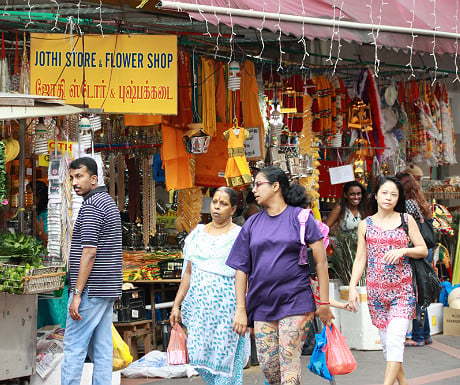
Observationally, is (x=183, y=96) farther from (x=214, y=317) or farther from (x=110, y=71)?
(x=214, y=317)

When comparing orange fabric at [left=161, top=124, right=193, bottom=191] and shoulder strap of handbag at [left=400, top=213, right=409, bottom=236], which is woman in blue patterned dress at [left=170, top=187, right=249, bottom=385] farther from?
orange fabric at [left=161, top=124, right=193, bottom=191]

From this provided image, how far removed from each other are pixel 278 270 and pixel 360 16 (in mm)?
3636

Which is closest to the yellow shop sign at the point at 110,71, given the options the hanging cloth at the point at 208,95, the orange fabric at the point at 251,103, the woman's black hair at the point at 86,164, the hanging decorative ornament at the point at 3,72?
the hanging decorative ornament at the point at 3,72

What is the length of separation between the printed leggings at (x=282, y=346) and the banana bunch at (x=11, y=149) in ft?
9.32

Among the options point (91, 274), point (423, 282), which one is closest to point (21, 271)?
point (91, 274)

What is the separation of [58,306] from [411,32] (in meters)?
4.32

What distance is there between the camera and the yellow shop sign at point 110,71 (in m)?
6.92

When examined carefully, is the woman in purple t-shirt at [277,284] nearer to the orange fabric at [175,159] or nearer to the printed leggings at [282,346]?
the printed leggings at [282,346]

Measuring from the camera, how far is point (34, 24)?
288 inches

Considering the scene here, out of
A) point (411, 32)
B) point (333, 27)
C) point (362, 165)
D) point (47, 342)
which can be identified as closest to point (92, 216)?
point (47, 342)

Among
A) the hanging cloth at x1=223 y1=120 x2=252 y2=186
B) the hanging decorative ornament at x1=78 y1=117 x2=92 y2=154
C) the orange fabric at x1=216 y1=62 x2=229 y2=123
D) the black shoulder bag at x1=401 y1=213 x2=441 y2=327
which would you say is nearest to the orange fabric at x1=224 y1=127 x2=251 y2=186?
the hanging cloth at x1=223 y1=120 x2=252 y2=186

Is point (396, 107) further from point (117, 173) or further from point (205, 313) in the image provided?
point (205, 313)

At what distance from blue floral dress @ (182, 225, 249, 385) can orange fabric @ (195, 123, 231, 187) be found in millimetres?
3207

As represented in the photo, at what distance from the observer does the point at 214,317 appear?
5.69 metres
